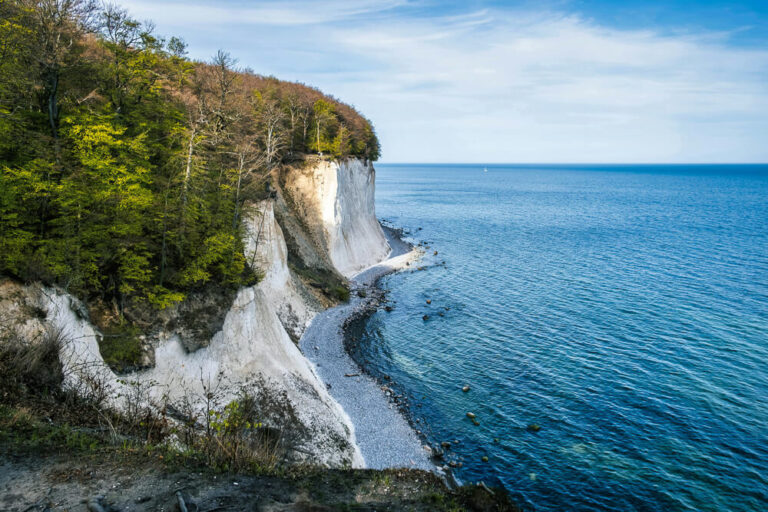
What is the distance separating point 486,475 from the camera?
76.3ft

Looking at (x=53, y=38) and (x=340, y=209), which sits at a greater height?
(x=53, y=38)

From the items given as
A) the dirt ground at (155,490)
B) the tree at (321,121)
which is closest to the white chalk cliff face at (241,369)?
the dirt ground at (155,490)

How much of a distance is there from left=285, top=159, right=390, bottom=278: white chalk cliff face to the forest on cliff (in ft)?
83.5

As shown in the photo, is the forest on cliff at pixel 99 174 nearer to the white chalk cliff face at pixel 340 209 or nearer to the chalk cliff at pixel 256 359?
the chalk cliff at pixel 256 359

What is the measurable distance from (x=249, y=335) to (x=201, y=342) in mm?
3121

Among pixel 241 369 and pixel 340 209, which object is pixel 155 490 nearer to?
pixel 241 369

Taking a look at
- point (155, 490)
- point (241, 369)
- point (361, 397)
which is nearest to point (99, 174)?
point (241, 369)

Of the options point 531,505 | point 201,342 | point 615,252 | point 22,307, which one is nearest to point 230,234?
point 201,342

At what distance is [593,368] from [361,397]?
18.6 m

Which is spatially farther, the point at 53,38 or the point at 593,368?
the point at 593,368

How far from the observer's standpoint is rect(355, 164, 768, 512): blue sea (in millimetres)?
22691

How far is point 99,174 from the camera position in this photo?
62.3 ft

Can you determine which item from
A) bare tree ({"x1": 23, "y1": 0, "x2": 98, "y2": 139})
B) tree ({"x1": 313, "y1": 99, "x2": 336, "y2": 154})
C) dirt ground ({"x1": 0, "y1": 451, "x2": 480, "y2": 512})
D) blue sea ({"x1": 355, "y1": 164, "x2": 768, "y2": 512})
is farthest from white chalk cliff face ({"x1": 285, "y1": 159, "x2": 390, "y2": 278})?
dirt ground ({"x1": 0, "y1": 451, "x2": 480, "y2": 512})

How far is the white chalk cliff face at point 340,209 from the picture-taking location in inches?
2122
